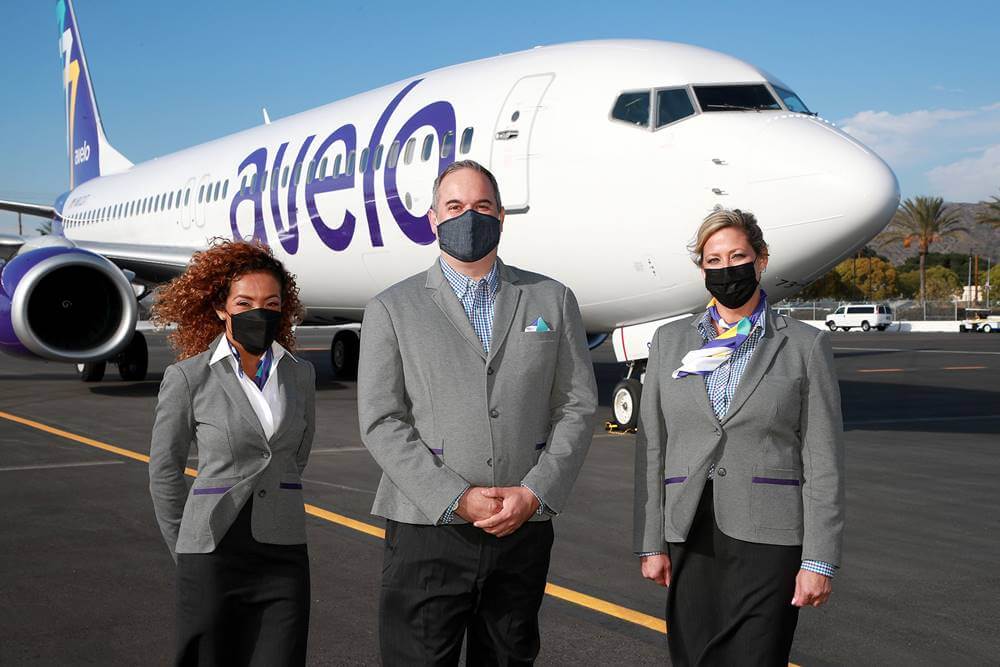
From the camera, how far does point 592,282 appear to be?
365 inches

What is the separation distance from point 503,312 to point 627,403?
7205 millimetres

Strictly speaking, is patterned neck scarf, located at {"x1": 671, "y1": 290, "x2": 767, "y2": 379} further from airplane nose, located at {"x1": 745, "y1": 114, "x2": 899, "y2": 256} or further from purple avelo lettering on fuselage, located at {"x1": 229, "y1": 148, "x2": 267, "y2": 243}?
purple avelo lettering on fuselage, located at {"x1": 229, "y1": 148, "x2": 267, "y2": 243}

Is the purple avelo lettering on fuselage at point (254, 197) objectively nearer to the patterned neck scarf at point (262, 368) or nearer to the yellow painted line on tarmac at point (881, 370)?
the patterned neck scarf at point (262, 368)

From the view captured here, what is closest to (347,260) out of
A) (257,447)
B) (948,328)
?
(257,447)

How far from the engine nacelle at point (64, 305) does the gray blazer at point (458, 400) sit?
11.1m

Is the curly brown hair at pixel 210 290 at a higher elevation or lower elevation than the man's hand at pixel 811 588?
higher

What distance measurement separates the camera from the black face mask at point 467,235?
2.97 meters

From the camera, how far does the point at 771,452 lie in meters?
2.84

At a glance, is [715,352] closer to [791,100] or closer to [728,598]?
[728,598]

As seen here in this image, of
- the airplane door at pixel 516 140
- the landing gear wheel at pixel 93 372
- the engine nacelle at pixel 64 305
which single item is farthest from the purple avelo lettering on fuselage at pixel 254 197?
the airplane door at pixel 516 140

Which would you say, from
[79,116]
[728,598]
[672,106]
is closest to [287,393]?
[728,598]

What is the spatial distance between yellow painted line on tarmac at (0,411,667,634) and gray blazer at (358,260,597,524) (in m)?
1.59

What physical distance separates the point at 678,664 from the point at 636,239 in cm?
609

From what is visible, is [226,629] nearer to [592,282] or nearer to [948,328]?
[592,282]
